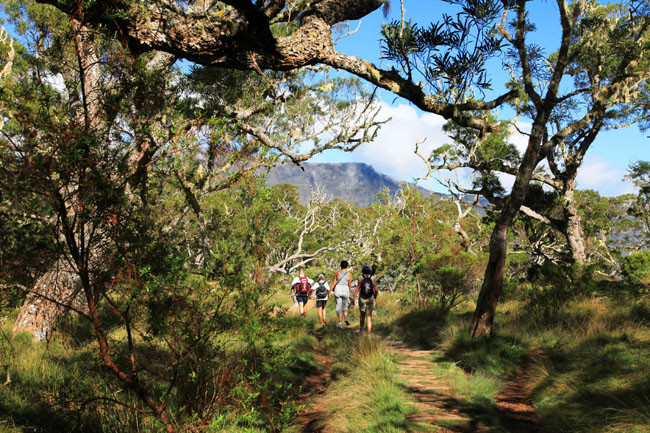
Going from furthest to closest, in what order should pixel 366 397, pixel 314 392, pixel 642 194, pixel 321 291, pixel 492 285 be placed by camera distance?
pixel 642 194 → pixel 321 291 → pixel 492 285 → pixel 314 392 → pixel 366 397

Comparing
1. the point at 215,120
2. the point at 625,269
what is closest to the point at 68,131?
the point at 215,120

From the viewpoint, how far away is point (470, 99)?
548 centimetres

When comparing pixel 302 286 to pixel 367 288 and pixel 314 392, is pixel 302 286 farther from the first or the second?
pixel 314 392

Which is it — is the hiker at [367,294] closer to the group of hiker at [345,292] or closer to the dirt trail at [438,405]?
the group of hiker at [345,292]

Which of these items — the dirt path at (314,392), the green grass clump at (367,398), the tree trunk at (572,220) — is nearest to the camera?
the green grass clump at (367,398)

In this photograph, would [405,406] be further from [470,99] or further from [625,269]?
[625,269]

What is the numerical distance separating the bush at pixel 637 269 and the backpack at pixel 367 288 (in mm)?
5917

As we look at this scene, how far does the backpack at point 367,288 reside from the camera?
30.8 feet

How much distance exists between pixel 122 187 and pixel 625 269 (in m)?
11.5

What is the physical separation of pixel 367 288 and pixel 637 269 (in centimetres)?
655

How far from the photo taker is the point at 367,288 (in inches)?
371

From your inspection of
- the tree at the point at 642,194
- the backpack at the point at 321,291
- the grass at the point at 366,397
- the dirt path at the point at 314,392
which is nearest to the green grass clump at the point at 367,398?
the grass at the point at 366,397

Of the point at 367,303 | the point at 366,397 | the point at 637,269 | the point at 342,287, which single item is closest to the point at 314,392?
the point at 366,397

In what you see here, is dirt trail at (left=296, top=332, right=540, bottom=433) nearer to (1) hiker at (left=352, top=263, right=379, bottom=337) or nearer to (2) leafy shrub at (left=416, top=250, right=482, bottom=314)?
(1) hiker at (left=352, top=263, right=379, bottom=337)
